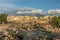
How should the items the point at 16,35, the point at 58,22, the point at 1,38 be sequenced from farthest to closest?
1. the point at 58,22
2. the point at 16,35
3. the point at 1,38

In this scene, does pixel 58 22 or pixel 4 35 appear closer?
pixel 4 35

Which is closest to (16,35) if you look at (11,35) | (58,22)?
(11,35)

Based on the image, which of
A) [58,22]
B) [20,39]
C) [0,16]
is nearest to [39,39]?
[20,39]

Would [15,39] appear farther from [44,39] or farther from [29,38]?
[44,39]

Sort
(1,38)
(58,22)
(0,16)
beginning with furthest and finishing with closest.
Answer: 1. (0,16)
2. (58,22)
3. (1,38)

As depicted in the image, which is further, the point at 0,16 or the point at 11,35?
the point at 0,16

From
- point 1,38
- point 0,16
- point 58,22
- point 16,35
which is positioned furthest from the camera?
point 0,16

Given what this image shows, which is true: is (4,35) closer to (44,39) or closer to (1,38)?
(1,38)

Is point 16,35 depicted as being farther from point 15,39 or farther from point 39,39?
point 39,39
